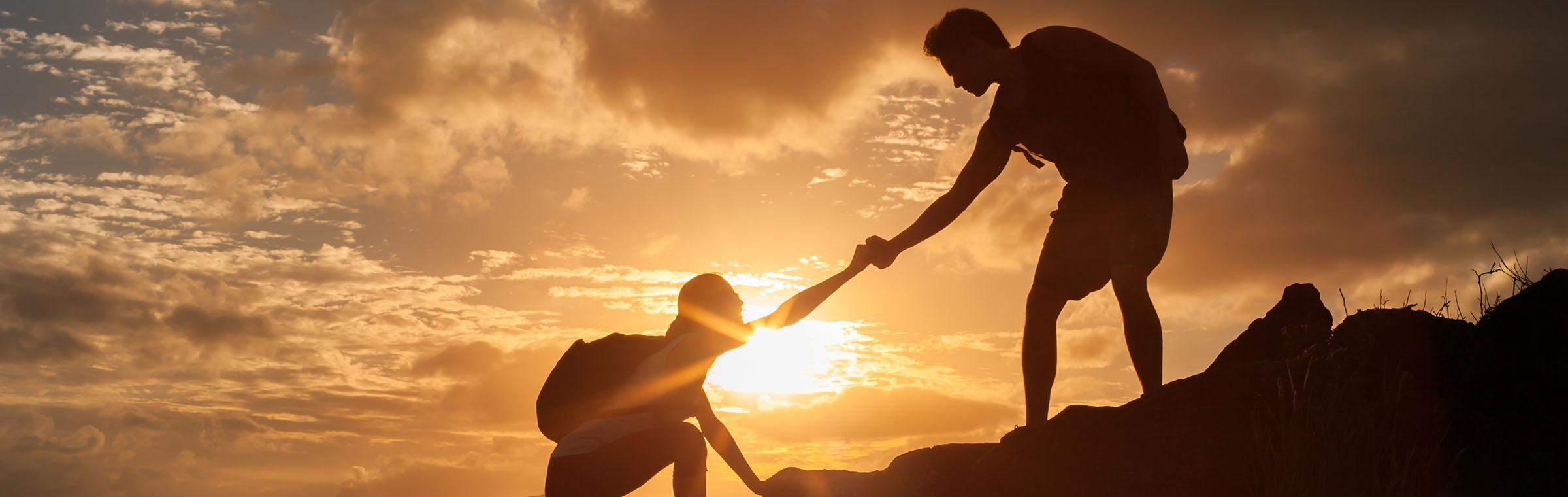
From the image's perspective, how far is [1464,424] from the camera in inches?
172

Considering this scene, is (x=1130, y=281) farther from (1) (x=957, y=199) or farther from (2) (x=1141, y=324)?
(1) (x=957, y=199)

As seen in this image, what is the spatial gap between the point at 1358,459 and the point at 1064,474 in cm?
123

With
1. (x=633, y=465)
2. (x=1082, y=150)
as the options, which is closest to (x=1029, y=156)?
(x=1082, y=150)

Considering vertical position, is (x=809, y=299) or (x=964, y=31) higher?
(x=964, y=31)

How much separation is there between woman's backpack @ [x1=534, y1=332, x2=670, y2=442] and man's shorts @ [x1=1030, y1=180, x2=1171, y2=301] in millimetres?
2200

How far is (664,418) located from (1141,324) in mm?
2504

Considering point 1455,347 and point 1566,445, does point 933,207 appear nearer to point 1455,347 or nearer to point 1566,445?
point 1455,347

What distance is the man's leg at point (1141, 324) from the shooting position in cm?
523

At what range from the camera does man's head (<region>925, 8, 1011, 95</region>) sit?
5.68m

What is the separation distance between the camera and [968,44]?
18.7 feet

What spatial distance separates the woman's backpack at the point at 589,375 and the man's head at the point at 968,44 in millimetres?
2264

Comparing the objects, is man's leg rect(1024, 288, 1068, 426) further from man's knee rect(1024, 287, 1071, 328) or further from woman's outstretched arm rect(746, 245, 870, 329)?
woman's outstretched arm rect(746, 245, 870, 329)

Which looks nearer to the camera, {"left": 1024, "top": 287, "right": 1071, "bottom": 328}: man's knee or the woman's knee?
the woman's knee

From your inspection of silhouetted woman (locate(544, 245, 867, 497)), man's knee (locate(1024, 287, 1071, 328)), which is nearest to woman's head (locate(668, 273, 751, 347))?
silhouetted woman (locate(544, 245, 867, 497))
